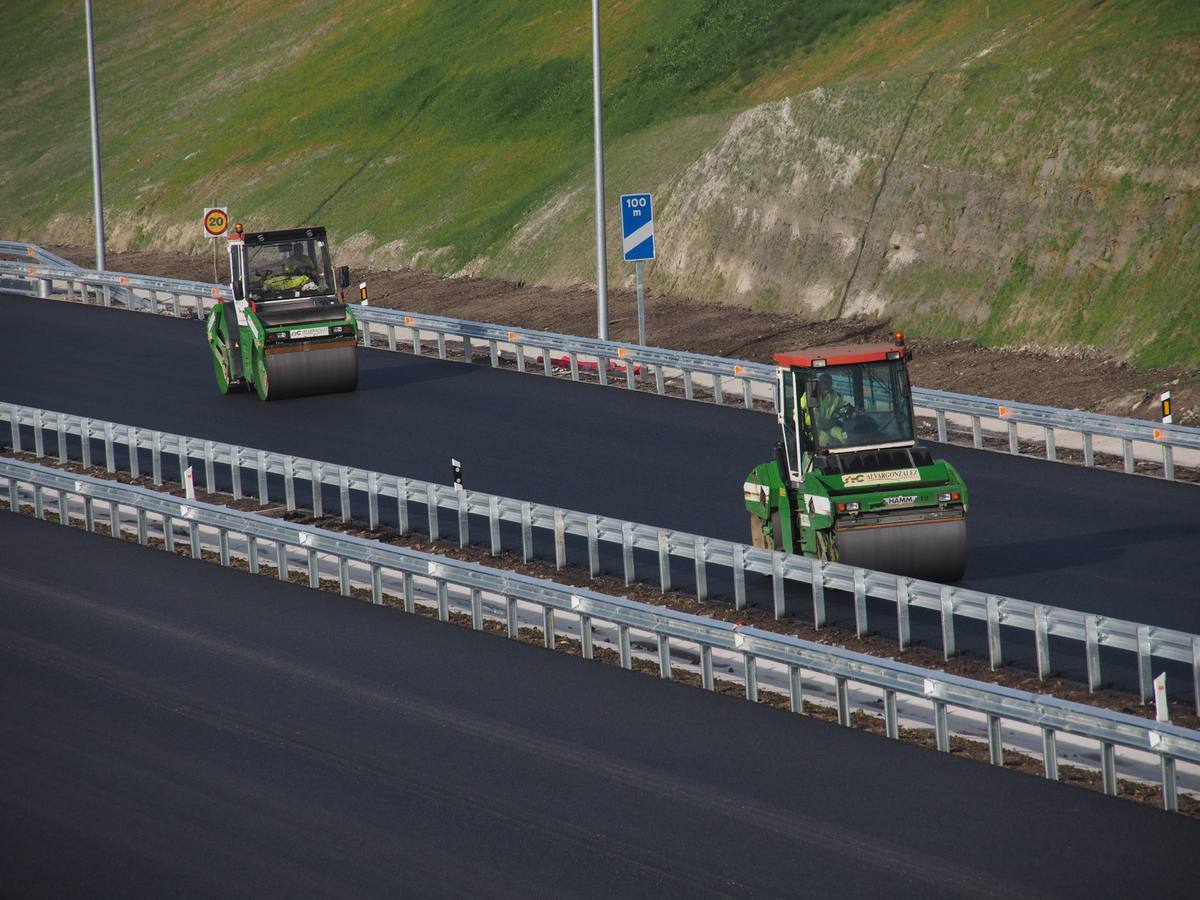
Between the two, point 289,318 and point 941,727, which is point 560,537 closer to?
point 941,727

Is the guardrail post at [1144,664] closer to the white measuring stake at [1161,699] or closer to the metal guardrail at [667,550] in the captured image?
the metal guardrail at [667,550]

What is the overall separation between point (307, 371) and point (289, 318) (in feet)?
2.90

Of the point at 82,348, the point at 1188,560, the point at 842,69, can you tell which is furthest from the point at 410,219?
the point at 1188,560

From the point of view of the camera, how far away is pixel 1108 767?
39.2ft

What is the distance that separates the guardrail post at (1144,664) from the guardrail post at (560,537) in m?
6.50

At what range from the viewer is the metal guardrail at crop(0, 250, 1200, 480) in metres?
23.2

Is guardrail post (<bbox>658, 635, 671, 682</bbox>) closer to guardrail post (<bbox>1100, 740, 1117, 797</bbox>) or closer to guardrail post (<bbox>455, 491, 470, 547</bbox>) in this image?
guardrail post (<bbox>1100, 740, 1117, 797</bbox>)

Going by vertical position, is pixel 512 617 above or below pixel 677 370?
above

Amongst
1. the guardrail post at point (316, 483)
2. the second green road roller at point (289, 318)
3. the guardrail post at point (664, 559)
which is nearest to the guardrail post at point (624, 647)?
the guardrail post at point (664, 559)

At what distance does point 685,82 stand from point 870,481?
35479 millimetres

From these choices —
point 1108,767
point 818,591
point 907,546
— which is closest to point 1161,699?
point 1108,767

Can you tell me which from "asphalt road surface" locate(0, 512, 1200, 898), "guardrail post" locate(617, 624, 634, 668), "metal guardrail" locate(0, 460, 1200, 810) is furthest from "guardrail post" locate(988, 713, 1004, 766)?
"guardrail post" locate(617, 624, 634, 668)

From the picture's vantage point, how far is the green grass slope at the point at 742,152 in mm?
32094

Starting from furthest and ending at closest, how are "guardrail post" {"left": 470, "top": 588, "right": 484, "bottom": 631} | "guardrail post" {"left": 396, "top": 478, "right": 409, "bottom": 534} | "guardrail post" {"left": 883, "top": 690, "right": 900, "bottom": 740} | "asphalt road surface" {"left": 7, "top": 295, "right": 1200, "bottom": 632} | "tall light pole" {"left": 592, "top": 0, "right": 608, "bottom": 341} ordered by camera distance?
"tall light pole" {"left": 592, "top": 0, "right": 608, "bottom": 341} < "guardrail post" {"left": 396, "top": 478, "right": 409, "bottom": 534} < "asphalt road surface" {"left": 7, "top": 295, "right": 1200, "bottom": 632} < "guardrail post" {"left": 470, "top": 588, "right": 484, "bottom": 631} < "guardrail post" {"left": 883, "top": 690, "right": 900, "bottom": 740}
